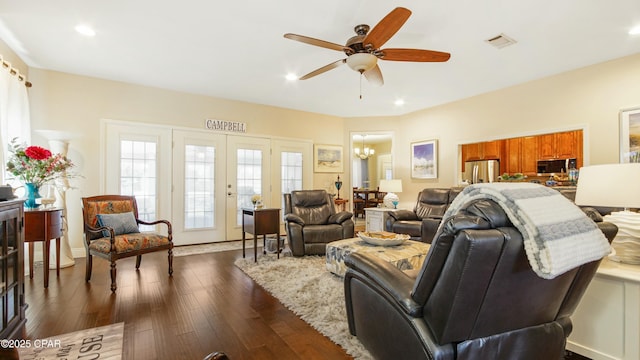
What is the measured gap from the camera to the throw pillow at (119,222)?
10.8 ft

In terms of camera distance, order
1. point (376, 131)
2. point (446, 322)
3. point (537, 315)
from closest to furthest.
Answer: point (446, 322) → point (537, 315) → point (376, 131)

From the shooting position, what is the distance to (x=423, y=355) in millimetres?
1271

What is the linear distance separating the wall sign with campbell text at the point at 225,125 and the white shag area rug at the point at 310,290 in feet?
8.49

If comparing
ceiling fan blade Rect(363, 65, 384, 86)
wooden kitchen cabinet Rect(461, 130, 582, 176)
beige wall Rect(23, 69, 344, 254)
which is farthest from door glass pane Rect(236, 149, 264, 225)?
wooden kitchen cabinet Rect(461, 130, 582, 176)

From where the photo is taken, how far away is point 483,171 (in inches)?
292

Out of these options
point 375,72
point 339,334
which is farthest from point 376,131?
point 339,334

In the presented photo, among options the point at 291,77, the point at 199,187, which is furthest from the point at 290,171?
the point at 291,77

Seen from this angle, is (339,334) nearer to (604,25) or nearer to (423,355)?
(423,355)

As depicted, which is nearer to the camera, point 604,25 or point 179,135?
point 604,25

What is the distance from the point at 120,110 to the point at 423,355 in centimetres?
529

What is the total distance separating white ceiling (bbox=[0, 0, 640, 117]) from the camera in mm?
2654

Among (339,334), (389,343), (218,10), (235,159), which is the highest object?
(218,10)

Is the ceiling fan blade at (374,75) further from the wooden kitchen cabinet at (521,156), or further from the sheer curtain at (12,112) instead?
the wooden kitchen cabinet at (521,156)

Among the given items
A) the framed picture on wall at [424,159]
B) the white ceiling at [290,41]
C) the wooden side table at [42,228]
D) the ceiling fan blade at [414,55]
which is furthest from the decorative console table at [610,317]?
the wooden side table at [42,228]
